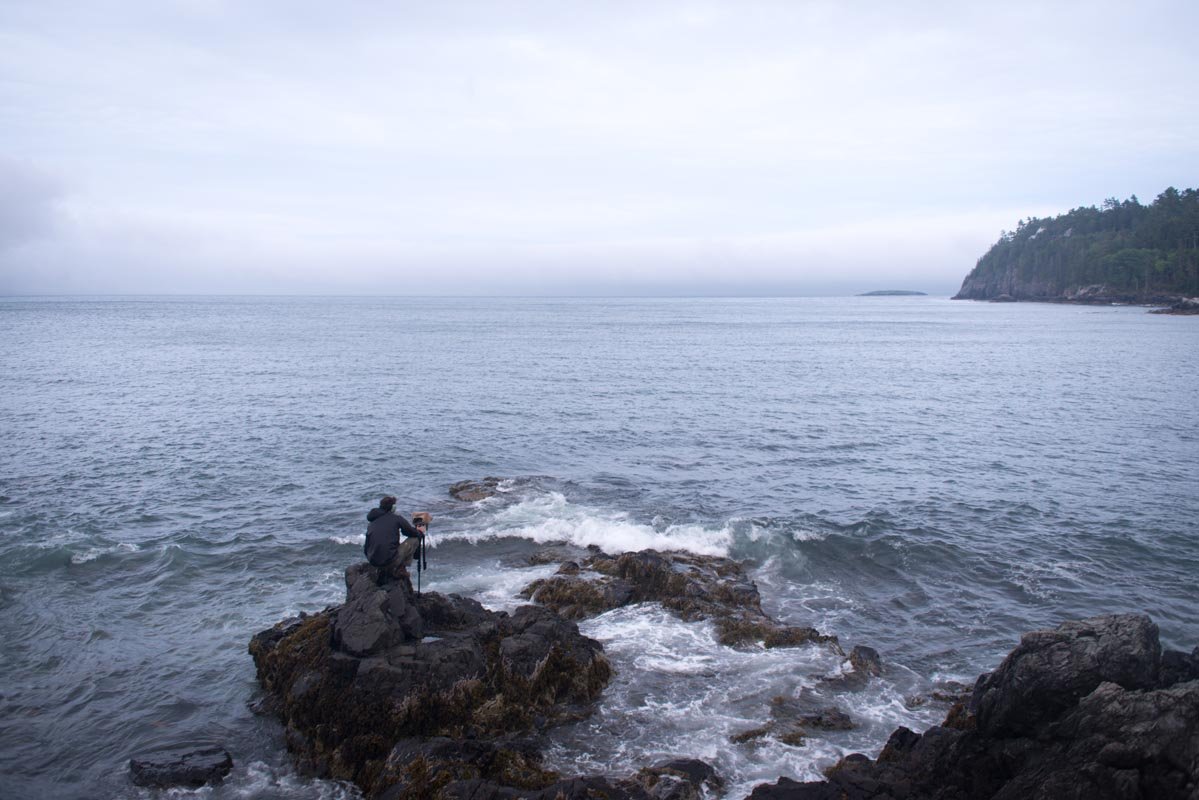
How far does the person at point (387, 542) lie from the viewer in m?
16.7

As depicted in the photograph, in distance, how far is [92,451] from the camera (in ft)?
128

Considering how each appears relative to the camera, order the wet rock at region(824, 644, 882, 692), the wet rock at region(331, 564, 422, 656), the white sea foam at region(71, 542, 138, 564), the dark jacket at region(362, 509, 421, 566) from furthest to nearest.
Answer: the white sea foam at region(71, 542, 138, 564)
the wet rock at region(824, 644, 882, 692)
the dark jacket at region(362, 509, 421, 566)
the wet rock at region(331, 564, 422, 656)

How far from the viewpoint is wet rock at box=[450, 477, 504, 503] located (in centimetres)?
3200

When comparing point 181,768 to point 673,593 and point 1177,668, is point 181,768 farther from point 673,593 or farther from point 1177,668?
point 1177,668

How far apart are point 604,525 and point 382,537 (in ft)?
41.7

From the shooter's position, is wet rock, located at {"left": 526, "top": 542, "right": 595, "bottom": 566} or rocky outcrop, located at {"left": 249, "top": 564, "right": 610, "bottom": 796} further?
wet rock, located at {"left": 526, "top": 542, "right": 595, "bottom": 566}

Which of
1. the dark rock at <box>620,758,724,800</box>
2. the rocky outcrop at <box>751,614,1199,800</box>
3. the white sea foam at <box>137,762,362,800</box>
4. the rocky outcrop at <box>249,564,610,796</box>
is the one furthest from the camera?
the rocky outcrop at <box>249,564,610,796</box>

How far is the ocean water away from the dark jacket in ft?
13.9

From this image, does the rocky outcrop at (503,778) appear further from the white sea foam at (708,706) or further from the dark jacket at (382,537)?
the dark jacket at (382,537)

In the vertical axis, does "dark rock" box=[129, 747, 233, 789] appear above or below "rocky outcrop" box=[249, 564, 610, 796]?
below

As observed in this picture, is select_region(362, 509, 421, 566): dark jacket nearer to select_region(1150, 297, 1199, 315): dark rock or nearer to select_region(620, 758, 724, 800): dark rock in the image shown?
select_region(620, 758, 724, 800): dark rock

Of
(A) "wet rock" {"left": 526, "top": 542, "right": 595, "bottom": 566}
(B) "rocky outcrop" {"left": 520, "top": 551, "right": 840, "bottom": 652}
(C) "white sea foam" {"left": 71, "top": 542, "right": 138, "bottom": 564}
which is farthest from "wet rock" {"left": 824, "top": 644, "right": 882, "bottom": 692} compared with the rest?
(C) "white sea foam" {"left": 71, "top": 542, "right": 138, "bottom": 564}

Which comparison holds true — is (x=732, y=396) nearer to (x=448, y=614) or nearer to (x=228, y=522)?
(x=228, y=522)

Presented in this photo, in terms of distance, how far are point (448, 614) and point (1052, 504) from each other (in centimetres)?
2659
